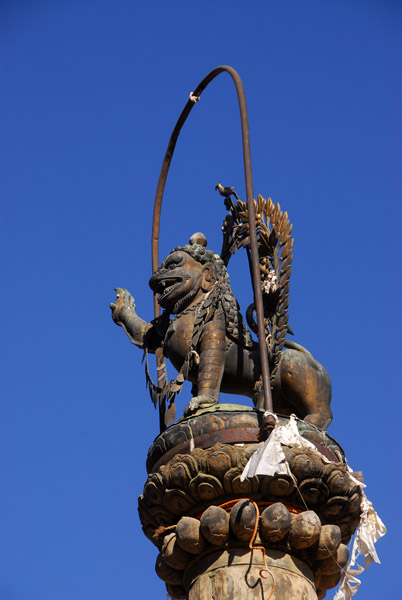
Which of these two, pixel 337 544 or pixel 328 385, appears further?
pixel 328 385

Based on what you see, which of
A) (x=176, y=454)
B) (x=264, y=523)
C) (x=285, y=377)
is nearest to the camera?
(x=264, y=523)

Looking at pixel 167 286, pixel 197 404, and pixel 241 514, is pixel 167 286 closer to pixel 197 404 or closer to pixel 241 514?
pixel 197 404

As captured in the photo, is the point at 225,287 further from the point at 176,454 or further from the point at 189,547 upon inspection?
the point at 189,547

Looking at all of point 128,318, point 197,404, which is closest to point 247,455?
point 197,404

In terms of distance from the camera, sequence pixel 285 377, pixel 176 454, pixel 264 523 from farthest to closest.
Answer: pixel 285 377 < pixel 176 454 < pixel 264 523

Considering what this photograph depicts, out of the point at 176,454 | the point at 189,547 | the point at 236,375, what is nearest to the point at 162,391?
the point at 236,375

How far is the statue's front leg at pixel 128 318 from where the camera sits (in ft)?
41.8

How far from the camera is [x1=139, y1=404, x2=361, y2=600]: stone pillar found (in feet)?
31.0

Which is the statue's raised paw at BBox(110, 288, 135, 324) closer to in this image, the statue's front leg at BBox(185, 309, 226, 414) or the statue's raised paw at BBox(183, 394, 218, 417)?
the statue's front leg at BBox(185, 309, 226, 414)

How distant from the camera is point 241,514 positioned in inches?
372

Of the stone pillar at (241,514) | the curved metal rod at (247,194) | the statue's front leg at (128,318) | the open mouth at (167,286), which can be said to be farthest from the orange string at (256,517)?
the statue's front leg at (128,318)

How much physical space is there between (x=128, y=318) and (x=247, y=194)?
2710 millimetres

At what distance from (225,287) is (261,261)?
0.55 m

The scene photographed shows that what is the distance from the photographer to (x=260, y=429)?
9953mm
